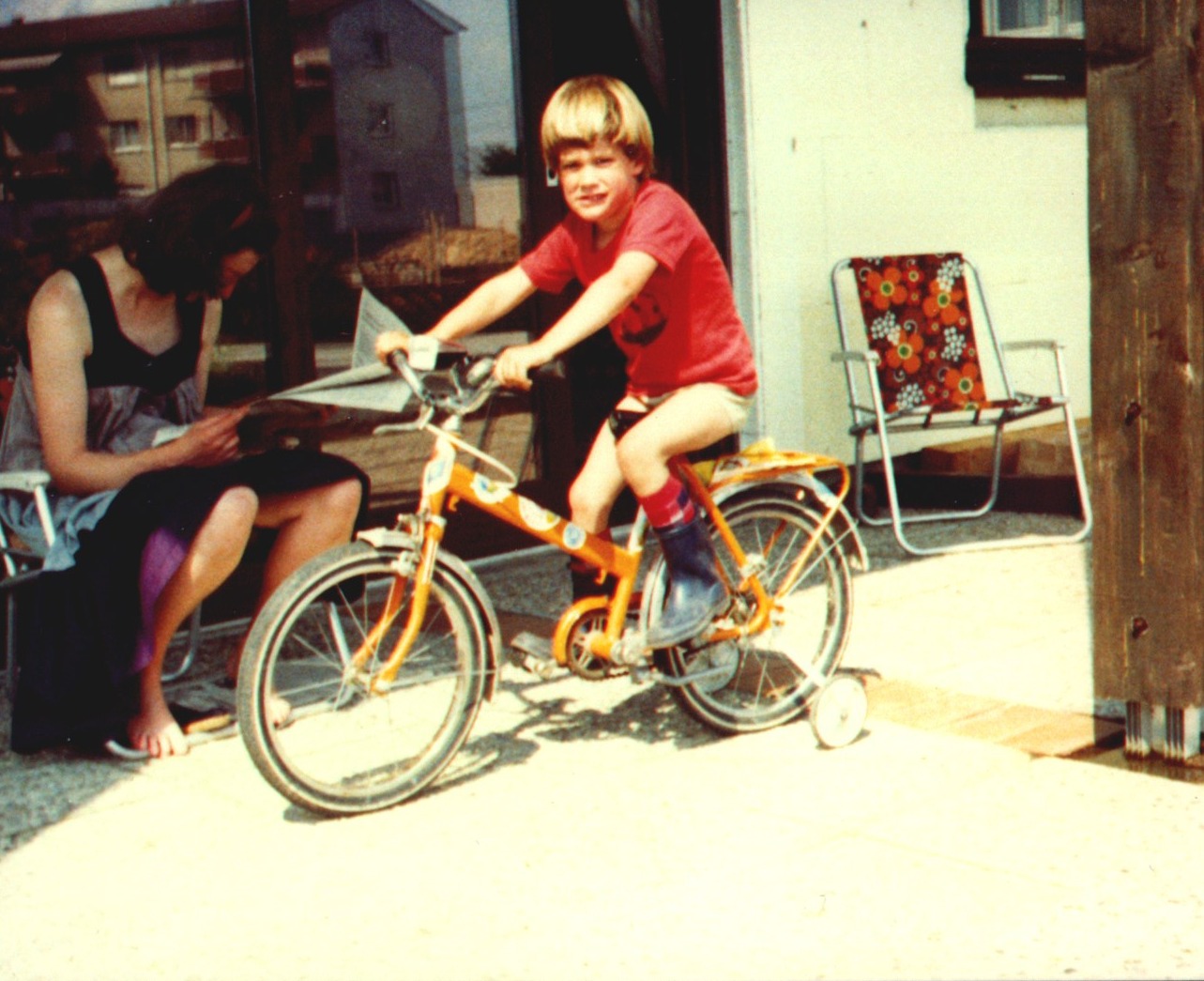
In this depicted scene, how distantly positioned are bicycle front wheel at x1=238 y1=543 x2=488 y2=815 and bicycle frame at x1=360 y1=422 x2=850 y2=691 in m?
0.06

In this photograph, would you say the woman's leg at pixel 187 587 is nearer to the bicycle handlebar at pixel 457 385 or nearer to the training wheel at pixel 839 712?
the bicycle handlebar at pixel 457 385

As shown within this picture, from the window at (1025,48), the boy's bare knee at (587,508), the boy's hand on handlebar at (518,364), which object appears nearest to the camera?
the boy's hand on handlebar at (518,364)

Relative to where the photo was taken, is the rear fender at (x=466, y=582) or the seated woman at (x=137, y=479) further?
the seated woman at (x=137, y=479)

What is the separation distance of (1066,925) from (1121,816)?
60 centimetres

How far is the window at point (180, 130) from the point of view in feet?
17.0

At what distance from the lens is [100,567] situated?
13.3ft

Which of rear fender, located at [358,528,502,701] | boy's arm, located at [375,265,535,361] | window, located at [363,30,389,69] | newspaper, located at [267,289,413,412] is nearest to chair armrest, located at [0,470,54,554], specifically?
newspaper, located at [267,289,413,412]

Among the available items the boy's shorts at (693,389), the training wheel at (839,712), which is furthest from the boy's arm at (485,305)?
the training wheel at (839,712)

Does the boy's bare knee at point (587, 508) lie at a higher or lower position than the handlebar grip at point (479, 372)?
lower

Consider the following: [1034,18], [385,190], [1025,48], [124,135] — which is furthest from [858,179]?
[124,135]

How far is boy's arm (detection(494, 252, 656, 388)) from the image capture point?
3516mm

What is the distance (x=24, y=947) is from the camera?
3.06m

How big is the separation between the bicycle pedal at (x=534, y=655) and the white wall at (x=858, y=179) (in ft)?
9.93

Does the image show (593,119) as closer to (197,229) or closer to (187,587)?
(197,229)
